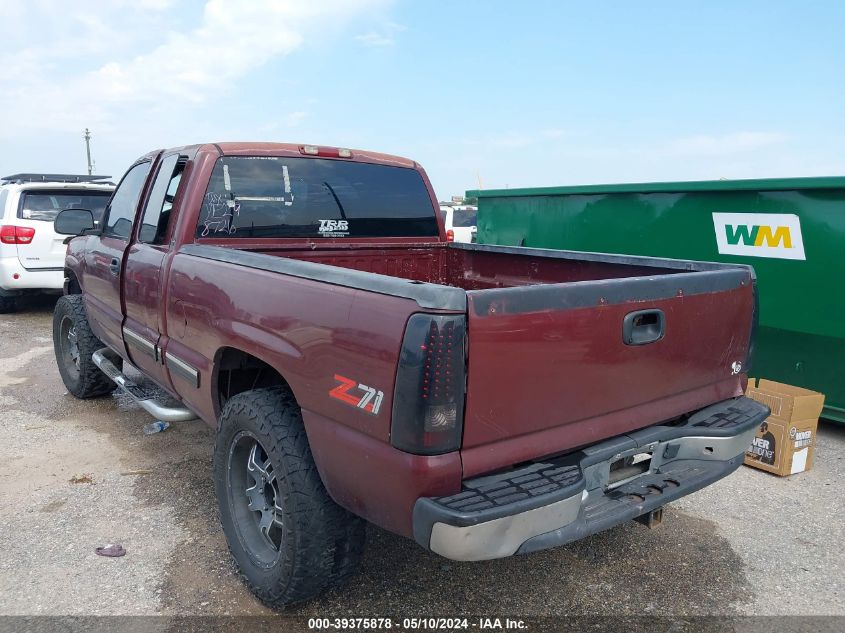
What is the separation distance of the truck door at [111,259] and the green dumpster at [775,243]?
4.13 m

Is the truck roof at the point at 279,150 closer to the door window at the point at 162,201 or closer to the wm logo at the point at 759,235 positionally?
the door window at the point at 162,201

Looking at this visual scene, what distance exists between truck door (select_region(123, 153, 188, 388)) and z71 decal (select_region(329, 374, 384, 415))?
5.62 ft

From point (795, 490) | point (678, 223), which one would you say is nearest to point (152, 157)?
point (678, 223)

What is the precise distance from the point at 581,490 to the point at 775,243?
3.77 m

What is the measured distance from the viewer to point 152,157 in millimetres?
4270

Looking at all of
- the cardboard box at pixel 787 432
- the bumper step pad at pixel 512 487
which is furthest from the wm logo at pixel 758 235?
the bumper step pad at pixel 512 487

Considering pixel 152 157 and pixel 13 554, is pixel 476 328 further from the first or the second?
pixel 152 157

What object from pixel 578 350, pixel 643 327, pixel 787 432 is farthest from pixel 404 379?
pixel 787 432

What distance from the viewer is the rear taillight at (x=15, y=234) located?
8664 millimetres

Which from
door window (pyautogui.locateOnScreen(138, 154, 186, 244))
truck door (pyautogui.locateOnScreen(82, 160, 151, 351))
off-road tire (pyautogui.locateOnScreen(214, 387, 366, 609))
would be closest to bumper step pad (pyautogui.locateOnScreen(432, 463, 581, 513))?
off-road tire (pyautogui.locateOnScreen(214, 387, 366, 609))

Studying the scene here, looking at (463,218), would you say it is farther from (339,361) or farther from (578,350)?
(339,361)

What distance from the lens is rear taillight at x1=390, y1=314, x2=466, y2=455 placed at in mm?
2004

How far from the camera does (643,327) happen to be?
2533mm

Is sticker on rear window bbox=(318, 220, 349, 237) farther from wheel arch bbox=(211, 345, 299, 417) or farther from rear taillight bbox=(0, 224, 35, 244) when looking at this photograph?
rear taillight bbox=(0, 224, 35, 244)
